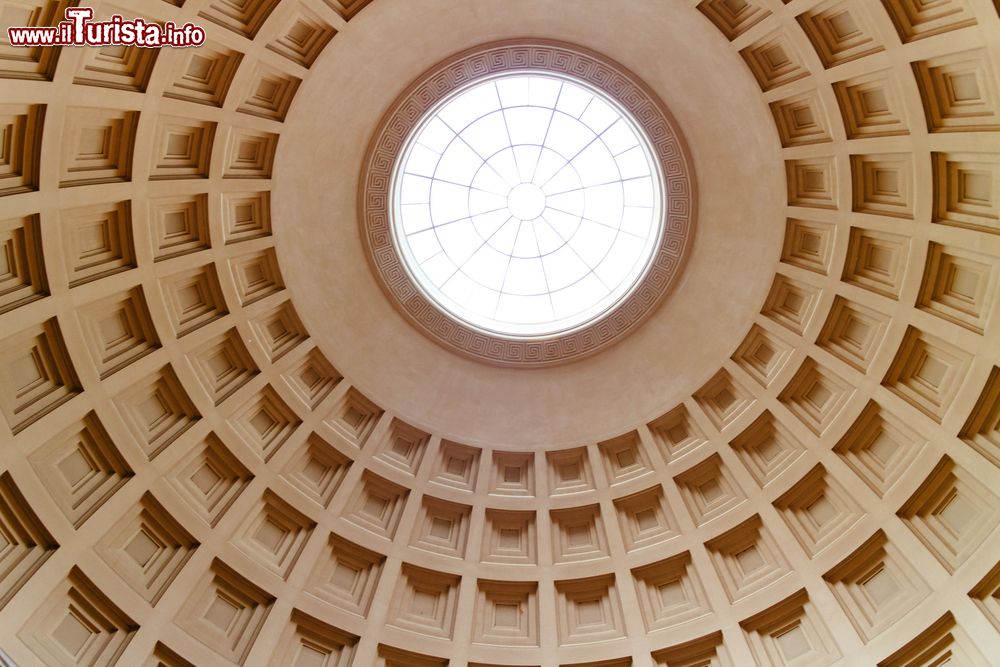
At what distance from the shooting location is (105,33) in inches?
525

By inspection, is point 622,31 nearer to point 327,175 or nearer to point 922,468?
point 327,175

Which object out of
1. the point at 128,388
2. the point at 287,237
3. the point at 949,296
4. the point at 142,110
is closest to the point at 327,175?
the point at 287,237

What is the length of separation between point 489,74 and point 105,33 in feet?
29.3

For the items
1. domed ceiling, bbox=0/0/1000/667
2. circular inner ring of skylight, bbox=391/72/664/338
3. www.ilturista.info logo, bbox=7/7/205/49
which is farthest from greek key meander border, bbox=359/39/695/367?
www.ilturista.info logo, bbox=7/7/205/49

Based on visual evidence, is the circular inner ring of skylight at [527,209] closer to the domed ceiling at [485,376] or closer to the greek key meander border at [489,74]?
the greek key meander border at [489,74]

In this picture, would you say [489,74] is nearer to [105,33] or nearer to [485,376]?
[485,376]

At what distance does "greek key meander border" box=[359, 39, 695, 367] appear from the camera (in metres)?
18.8

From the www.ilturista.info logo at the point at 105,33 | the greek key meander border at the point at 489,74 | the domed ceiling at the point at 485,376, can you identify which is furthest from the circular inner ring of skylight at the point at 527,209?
the www.ilturista.info logo at the point at 105,33

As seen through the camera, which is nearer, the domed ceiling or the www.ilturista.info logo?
the www.ilturista.info logo

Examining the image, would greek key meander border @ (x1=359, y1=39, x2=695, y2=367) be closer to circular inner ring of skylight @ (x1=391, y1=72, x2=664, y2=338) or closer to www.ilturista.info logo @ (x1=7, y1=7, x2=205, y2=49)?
circular inner ring of skylight @ (x1=391, y1=72, x2=664, y2=338)

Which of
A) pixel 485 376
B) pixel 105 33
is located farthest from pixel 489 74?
pixel 105 33

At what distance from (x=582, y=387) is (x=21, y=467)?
1320 centimetres

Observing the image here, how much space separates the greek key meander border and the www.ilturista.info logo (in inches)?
222

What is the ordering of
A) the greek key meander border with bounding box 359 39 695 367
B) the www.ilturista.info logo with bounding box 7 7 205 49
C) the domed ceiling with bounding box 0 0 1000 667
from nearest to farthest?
the www.ilturista.info logo with bounding box 7 7 205 49, the domed ceiling with bounding box 0 0 1000 667, the greek key meander border with bounding box 359 39 695 367
